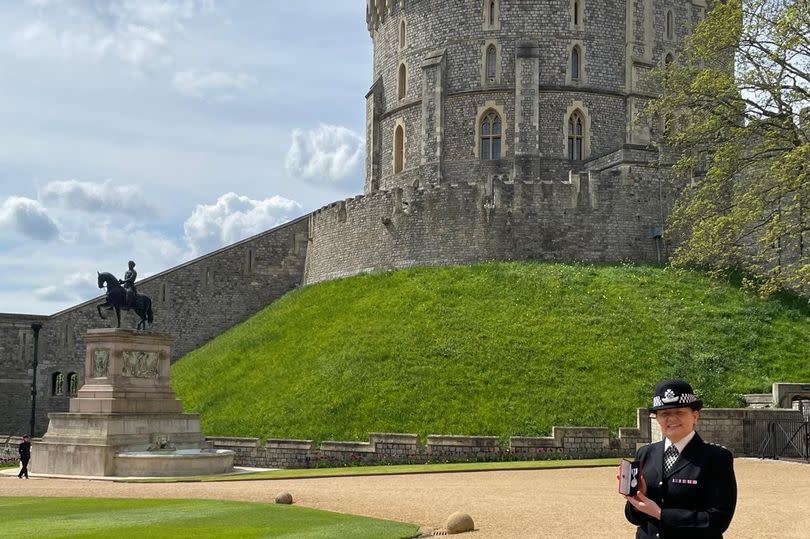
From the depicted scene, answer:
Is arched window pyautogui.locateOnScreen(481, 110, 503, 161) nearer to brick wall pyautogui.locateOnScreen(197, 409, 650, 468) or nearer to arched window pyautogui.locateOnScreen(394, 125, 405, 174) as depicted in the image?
arched window pyautogui.locateOnScreen(394, 125, 405, 174)

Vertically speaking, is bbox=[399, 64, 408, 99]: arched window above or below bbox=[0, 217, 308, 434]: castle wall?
above

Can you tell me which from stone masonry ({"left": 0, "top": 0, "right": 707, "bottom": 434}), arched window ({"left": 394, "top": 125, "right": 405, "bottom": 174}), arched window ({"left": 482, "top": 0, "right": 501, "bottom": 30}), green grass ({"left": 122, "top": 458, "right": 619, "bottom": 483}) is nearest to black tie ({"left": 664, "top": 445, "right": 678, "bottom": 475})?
green grass ({"left": 122, "top": 458, "right": 619, "bottom": 483})

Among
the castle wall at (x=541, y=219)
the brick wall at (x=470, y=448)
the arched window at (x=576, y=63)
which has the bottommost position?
the brick wall at (x=470, y=448)

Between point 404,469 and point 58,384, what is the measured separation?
27.4 meters

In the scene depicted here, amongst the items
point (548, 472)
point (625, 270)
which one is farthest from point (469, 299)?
point (548, 472)

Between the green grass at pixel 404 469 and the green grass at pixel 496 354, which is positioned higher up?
the green grass at pixel 496 354

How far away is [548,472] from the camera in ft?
79.1

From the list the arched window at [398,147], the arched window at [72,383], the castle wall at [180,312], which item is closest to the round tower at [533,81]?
the arched window at [398,147]

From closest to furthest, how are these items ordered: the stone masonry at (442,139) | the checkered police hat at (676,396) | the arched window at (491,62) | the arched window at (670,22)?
the checkered police hat at (676,396), the stone masonry at (442,139), the arched window at (491,62), the arched window at (670,22)

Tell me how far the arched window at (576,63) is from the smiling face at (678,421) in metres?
44.5

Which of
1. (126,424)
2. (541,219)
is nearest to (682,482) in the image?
(126,424)

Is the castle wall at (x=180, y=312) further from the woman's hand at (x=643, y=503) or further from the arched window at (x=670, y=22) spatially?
the woman's hand at (x=643, y=503)

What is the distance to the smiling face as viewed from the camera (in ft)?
21.4

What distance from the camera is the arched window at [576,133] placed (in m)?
49.4
